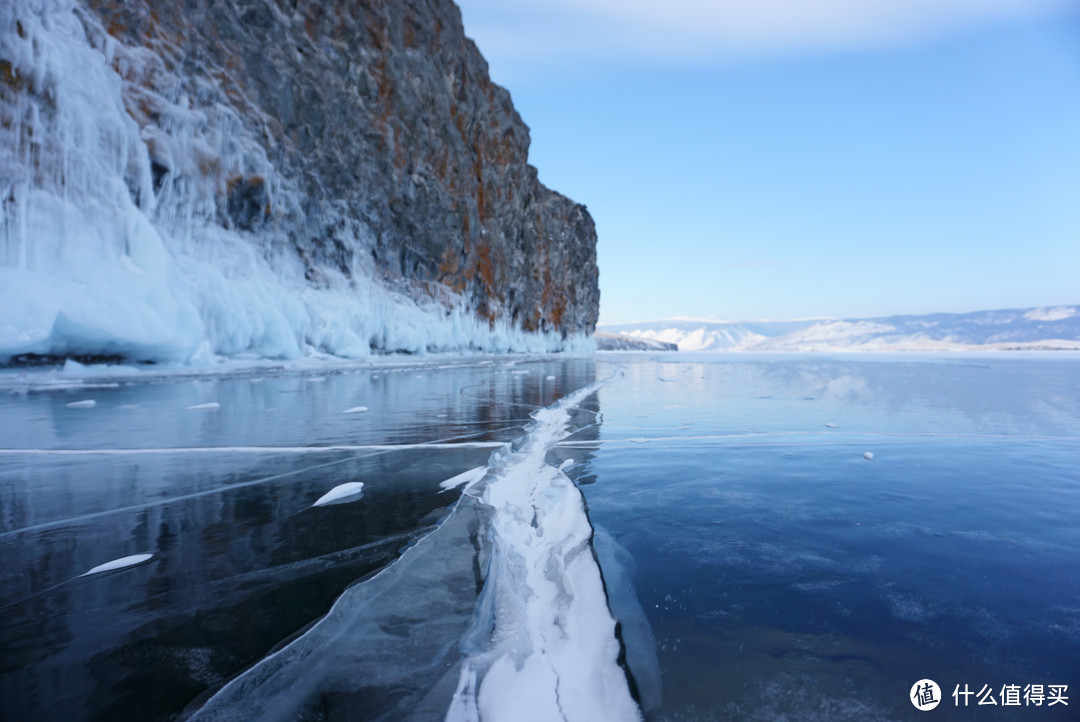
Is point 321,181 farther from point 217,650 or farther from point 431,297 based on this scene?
point 217,650

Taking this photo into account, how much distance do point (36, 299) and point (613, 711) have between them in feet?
48.2

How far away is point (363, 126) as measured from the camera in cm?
2777

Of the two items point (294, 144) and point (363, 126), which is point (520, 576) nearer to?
point (294, 144)

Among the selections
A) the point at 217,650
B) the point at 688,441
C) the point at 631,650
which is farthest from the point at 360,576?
the point at 688,441

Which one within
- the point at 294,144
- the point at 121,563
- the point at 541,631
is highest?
the point at 294,144

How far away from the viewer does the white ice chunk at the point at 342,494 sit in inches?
124

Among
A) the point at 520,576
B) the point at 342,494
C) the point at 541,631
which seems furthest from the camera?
the point at 342,494

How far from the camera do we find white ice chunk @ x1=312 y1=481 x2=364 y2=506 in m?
3.14

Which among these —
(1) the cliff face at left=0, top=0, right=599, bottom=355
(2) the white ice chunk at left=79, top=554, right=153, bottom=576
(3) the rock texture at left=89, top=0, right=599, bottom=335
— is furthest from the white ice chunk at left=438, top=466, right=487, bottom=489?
(3) the rock texture at left=89, top=0, right=599, bottom=335

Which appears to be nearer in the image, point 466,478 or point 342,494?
point 342,494

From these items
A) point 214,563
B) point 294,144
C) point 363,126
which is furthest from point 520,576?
point 363,126

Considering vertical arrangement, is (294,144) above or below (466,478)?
above

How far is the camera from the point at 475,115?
132ft

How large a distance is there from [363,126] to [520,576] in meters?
30.3
